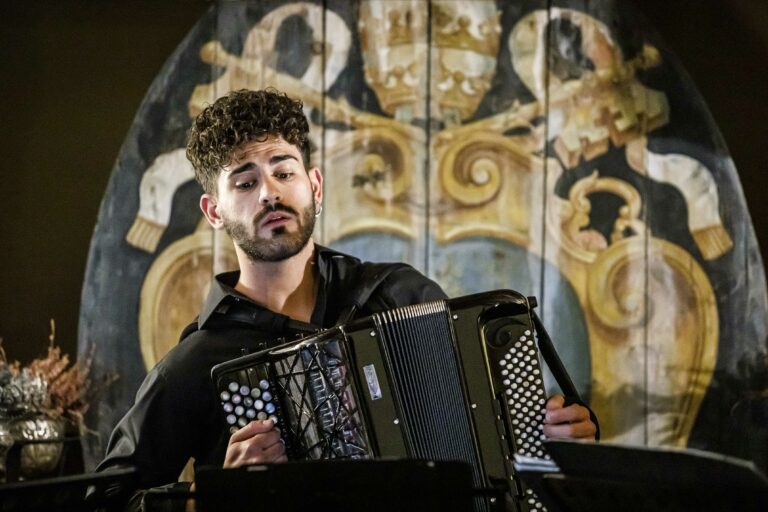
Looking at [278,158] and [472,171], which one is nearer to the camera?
[278,158]

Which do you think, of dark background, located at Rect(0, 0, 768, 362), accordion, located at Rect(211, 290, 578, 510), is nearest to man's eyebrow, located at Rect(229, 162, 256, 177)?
accordion, located at Rect(211, 290, 578, 510)

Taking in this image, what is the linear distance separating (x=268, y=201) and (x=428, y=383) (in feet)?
2.12

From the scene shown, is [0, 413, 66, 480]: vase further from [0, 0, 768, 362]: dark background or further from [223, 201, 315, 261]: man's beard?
[223, 201, 315, 261]: man's beard

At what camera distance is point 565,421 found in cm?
231

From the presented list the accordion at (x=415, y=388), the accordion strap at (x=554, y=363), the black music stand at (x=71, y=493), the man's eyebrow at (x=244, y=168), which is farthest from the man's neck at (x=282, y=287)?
the black music stand at (x=71, y=493)

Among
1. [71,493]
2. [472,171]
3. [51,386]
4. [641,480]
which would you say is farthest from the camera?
[472,171]

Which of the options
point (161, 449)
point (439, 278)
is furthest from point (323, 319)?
point (439, 278)

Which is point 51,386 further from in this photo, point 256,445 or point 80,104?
point 256,445

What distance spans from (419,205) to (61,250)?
4.34 feet

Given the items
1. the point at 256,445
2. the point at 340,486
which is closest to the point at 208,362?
the point at 256,445

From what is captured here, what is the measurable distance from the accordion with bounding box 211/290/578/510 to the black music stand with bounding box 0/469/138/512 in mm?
334

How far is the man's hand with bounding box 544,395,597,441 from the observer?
2291 mm

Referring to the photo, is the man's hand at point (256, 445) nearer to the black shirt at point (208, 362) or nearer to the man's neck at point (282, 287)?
the black shirt at point (208, 362)

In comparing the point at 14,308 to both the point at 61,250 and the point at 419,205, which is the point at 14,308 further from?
the point at 419,205
